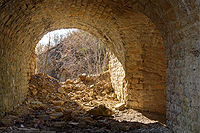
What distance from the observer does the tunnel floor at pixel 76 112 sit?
4219 mm

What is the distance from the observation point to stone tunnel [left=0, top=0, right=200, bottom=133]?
9.38ft

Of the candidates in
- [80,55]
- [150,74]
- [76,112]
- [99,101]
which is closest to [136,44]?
[150,74]

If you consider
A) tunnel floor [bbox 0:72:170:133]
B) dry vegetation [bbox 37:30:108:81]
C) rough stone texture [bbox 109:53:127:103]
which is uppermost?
dry vegetation [bbox 37:30:108:81]

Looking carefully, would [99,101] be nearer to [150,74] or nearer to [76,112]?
[76,112]

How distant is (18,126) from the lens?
13.5ft

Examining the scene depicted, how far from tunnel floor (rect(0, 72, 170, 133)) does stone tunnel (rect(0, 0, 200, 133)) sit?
1.33 feet

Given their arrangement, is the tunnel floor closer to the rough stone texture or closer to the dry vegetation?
the rough stone texture

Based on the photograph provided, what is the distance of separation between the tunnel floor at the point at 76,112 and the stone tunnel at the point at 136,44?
40 centimetres

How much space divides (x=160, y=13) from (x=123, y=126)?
103 inches

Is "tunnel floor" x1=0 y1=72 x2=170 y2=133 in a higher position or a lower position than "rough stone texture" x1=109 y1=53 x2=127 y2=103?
lower

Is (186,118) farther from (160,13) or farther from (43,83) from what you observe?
(43,83)

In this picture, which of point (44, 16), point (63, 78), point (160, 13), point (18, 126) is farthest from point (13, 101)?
point (63, 78)

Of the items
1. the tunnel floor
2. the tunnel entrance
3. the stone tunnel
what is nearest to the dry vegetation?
the tunnel floor

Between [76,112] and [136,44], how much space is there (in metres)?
2.92
